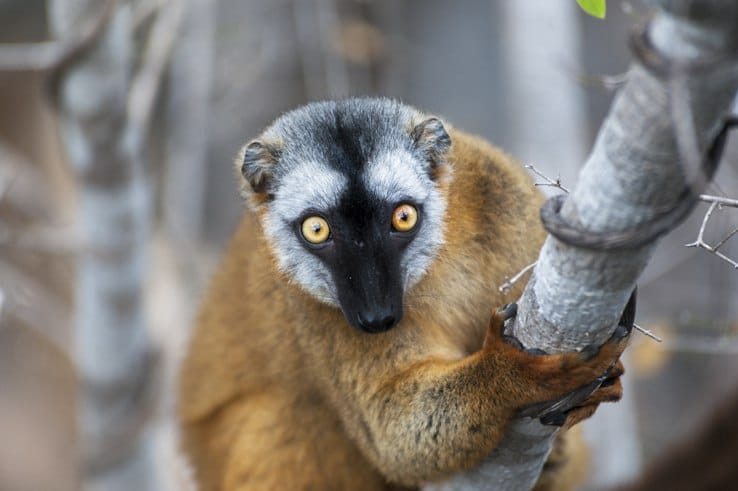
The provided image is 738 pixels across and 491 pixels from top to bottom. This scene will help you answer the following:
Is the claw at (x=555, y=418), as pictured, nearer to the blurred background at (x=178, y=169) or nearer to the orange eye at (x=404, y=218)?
the orange eye at (x=404, y=218)

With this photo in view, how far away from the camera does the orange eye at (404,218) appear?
3887 mm

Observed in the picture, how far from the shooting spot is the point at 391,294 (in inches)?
146

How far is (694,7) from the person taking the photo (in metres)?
2.08

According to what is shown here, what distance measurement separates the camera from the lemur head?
12.3ft

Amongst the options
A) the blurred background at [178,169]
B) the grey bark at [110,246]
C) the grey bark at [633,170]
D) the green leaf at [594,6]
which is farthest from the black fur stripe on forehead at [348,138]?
the grey bark at [110,246]

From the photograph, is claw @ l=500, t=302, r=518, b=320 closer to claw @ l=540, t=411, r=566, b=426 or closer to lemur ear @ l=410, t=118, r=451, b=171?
claw @ l=540, t=411, r=566, b=426

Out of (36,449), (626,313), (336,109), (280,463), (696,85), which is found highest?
(696,85)

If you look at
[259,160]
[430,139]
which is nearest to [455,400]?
[430,139]

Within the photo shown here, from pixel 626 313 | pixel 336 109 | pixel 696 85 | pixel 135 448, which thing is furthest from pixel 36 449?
pixel 696 85

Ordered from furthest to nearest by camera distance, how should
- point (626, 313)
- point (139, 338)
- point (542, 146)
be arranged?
point (542, 146)
point (139, 338)
point (626, 313)

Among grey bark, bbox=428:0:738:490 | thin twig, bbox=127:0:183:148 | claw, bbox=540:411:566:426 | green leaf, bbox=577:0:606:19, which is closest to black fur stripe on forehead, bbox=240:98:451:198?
grey bark, bbox=428:0:738:490

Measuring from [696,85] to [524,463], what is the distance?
6.28 feet

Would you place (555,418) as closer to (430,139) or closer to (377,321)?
(377,321)

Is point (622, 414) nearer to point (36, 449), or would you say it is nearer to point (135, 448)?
point (135, 448)
